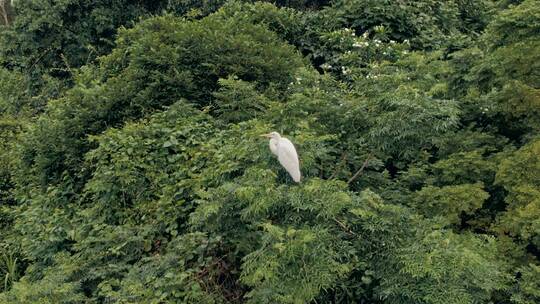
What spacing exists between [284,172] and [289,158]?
0.71ft

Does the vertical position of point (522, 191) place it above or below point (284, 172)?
below

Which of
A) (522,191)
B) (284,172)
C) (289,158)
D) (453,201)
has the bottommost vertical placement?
(453,201)

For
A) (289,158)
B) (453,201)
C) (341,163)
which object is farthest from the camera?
(341,163)

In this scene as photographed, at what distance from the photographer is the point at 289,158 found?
3.70 meters

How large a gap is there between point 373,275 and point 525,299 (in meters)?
0.88

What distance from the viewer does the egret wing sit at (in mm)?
3697

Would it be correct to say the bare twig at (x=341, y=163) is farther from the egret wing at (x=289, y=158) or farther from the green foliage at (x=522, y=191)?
the green foliage at (x=522, y=191)

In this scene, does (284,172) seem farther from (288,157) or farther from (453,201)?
(453,201)

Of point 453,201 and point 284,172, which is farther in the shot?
point 453,201

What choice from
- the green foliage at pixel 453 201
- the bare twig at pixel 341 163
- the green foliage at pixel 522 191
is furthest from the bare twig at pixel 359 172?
the green foliage at pixel 522 191

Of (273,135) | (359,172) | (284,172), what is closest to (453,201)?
(359,172)

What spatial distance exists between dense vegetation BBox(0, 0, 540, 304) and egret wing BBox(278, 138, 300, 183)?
10cm

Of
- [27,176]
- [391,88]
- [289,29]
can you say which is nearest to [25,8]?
[27,176]

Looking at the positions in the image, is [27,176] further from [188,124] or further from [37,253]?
[188,124]
